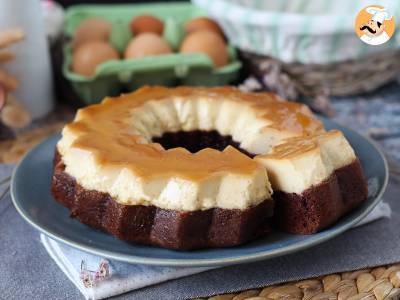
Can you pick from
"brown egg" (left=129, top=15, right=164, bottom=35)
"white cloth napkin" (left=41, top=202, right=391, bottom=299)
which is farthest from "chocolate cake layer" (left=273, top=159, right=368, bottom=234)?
"brown egg" (left=129, top=15, right=164, bottom=35)

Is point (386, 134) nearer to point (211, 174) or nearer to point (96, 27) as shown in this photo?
point (211, 174)

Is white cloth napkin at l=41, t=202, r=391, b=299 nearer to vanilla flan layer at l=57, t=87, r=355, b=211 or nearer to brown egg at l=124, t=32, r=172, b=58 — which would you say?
vanilla flan layer at l=57, t=87, r=355, b=211

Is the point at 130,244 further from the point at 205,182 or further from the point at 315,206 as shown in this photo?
the point at 315,206

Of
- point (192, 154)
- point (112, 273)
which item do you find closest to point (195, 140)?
point (192, 154)

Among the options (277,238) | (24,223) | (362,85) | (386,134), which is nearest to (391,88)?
(362,85)

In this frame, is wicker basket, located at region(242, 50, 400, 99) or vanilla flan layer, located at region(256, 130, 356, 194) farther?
wicker basket, located at region(242, 50, 400, 99)

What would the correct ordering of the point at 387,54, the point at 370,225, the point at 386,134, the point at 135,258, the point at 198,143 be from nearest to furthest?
the point at 135,258 < the point at 370,225 < the point at 198,143 < the point at 386,134 < the point at 387,54
